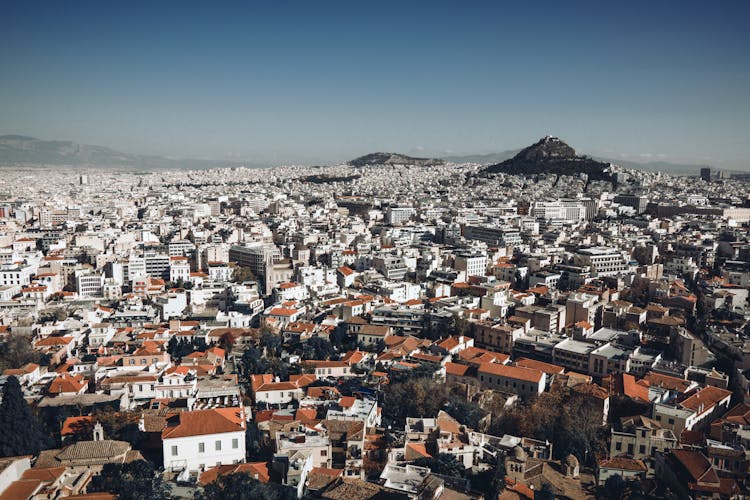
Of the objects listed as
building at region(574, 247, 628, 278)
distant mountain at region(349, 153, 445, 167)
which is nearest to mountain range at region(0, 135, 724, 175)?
distant mountain at region(349, 153, 445, 167)

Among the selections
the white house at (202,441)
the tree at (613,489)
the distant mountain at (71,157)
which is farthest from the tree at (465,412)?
the distant mountain at (71,157)

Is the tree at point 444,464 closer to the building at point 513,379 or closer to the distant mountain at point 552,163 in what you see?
the building at point 513,379

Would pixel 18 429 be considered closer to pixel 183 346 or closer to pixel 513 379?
pixel 183 346

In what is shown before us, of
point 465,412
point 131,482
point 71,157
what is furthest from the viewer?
point 71,157

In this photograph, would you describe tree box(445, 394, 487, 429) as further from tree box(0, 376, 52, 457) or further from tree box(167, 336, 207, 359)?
tree box(0, 376, 52, 457)

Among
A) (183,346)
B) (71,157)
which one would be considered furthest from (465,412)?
(71,157)
